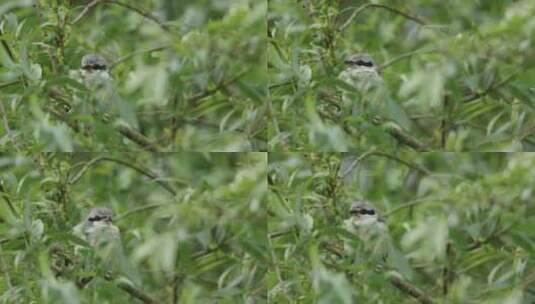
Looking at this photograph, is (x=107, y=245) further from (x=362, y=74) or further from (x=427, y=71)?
(x=427, y=71)

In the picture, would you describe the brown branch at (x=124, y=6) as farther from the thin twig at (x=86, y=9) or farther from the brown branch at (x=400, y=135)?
the brown branch at (x=400, y=135)

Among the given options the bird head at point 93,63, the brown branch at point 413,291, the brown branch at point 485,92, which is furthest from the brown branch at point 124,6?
the brown branch at point 413,291

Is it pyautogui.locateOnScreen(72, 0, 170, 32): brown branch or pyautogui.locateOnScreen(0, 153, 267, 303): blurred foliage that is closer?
pyautogui.locateOnScreen(0, 153, 267, 303): blurred foliage

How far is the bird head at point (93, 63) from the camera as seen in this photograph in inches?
170

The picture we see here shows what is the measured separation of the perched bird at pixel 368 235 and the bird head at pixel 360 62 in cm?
40

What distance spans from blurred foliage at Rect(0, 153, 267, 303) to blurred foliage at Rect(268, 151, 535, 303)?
86mm

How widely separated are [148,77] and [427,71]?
785 mm

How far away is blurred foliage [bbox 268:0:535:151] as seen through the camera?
4227 millimetres

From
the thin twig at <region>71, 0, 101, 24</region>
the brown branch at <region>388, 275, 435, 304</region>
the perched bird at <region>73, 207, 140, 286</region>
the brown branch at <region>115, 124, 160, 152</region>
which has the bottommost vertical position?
the brown branch at <region>388, 275, 435, 304</region>

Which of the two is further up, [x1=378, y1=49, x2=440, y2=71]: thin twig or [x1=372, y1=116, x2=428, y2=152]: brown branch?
[x1=378, y1=49, x2=440, y2=71]: thin twig

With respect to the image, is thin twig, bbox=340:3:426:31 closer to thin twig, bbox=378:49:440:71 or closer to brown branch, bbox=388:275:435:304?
thin twig, bbox=378:49:440:71

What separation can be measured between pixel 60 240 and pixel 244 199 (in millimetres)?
544

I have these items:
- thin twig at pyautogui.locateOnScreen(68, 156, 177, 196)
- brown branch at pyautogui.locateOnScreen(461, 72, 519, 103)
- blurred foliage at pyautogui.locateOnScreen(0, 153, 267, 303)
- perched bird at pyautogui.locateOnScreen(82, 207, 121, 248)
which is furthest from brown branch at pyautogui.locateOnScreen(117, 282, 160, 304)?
brown branch at pyautogui.locateOnScreen(461, 72, 519, 103)

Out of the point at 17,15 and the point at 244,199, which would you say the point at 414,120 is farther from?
the point at 17,15
